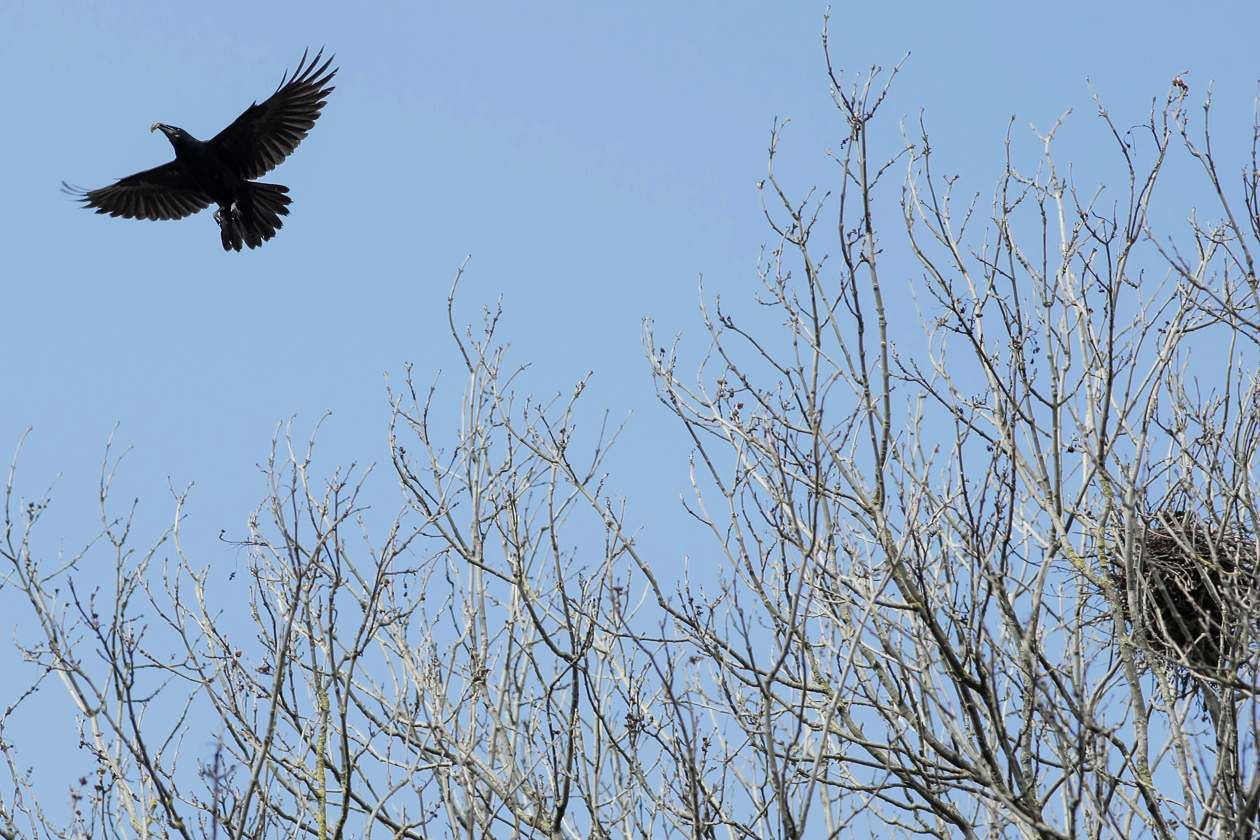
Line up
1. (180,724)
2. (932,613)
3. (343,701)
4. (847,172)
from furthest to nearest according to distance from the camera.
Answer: (180,724) < (847,172) < (932,613) < (343,701)

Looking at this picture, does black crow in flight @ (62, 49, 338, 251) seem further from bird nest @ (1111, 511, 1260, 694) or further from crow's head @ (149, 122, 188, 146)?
bird nest @ (1111, 511, 1260, 694)

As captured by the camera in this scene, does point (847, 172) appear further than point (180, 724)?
No

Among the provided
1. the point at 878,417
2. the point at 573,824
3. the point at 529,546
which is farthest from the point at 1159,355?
the point at 573,824

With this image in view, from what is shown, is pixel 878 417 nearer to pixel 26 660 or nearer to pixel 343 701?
pixel 343 701

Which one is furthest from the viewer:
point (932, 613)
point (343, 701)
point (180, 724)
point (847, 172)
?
point (180, 724)

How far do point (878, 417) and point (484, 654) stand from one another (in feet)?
5.35

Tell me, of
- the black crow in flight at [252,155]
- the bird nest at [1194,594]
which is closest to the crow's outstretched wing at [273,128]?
the black crow in flight at [252,155]

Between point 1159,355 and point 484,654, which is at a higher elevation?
point 1159,355

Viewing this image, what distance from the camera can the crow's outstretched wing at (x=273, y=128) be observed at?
9023 mm

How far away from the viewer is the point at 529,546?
5.22 meters

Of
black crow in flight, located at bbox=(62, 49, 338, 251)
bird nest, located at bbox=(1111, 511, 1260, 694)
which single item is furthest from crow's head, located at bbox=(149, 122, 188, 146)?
bird nest, located at bbox=(1111, 511, 1260, 694)

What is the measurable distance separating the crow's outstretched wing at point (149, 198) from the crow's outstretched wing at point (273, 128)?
0.63 m

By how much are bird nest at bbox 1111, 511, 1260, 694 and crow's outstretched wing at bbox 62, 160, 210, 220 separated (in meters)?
7.20

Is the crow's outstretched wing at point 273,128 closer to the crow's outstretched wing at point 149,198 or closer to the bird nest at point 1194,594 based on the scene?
the crow's outstretched wing at point 149,198
